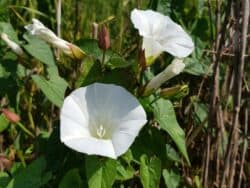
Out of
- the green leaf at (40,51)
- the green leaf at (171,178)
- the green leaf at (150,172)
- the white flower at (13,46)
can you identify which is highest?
the white flower at (13,46)

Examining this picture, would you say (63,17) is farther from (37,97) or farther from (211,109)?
(211,109)

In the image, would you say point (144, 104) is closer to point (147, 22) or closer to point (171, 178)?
point (147, 22)

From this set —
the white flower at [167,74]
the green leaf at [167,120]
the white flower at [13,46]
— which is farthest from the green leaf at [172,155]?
the white flower at [13,46]

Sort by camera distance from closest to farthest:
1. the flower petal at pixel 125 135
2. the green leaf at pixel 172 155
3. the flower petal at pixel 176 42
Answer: the flower petal at pixel 125 135
the flower petal at pixel 176 42
the green leaf at pixel 172 155

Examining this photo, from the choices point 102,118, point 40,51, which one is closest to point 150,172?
point 102,118

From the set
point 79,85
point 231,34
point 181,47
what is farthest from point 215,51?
point 79,85

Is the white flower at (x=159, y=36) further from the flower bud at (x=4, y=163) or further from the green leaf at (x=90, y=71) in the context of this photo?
the flower bud at (x=4, y=163)

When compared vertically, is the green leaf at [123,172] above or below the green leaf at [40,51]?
below
